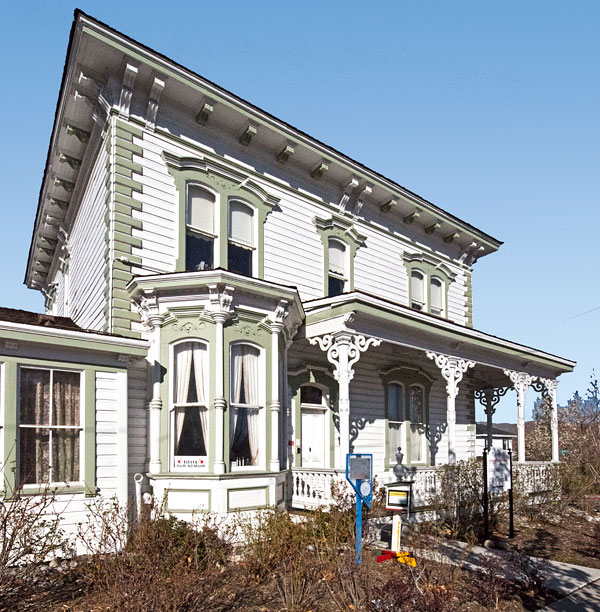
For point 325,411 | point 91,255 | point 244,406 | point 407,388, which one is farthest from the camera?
point 407,388

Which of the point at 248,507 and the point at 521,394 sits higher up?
the point at 521,394

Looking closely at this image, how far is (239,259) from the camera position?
13.7 metres

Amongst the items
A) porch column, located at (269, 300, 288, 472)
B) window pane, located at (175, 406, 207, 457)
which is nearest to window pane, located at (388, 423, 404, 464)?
porch column, located at (269, 300, 288, 472)

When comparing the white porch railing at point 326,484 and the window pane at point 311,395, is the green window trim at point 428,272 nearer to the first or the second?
the window pane at point 311,395

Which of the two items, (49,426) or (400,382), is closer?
(49,426)

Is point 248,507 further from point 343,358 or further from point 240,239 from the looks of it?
point 240,239

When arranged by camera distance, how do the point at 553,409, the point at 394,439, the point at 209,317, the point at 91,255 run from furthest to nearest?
1. the point at 553,409
2. the point at 394,439
3. the point at 91,255
4. the point at 209,317

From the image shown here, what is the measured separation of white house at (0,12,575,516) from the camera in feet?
32.5

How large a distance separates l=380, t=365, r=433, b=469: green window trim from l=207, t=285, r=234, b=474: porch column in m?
6.55

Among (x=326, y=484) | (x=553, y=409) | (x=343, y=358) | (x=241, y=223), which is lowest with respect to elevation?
(x=326, y=484)

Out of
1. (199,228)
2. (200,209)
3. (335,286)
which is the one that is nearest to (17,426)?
(199,228)

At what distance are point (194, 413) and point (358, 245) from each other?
25.2 feet

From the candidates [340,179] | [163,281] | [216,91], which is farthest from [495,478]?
[216,91]

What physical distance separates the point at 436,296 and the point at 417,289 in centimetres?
114
